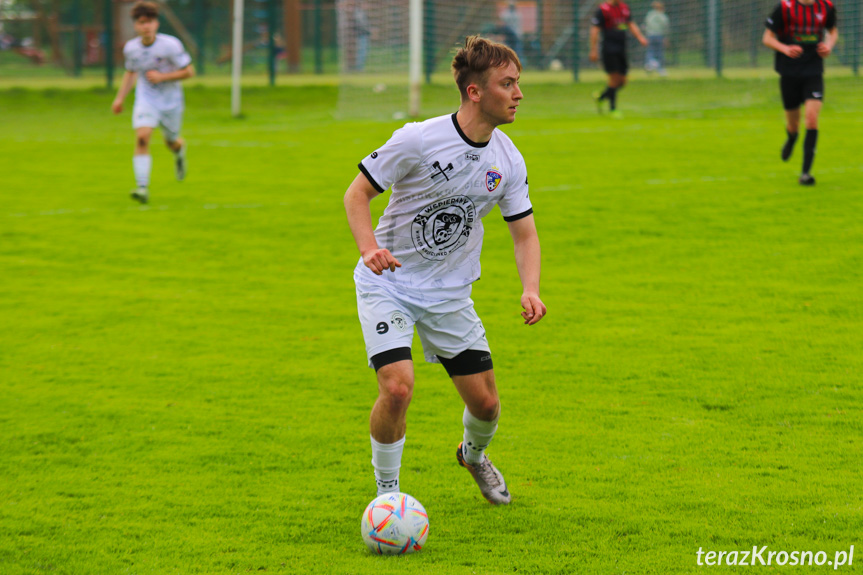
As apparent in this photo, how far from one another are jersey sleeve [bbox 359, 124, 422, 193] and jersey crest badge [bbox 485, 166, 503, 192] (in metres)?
0.32

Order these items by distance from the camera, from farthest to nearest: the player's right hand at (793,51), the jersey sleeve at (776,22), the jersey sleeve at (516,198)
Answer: the jersey sleeve at (776,22) → the player's right hand at (793,51) → the jersey sleeve at (516,198)

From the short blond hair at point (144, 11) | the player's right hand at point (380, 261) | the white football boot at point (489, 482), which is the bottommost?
the white football boot at point (489, 482)

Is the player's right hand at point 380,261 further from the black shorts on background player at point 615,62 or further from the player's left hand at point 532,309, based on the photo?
the black shorts on background player at point 615,62

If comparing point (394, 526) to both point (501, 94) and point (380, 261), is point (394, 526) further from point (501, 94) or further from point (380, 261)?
point (501, 94)

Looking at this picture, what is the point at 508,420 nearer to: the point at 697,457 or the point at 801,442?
the point at 697,457

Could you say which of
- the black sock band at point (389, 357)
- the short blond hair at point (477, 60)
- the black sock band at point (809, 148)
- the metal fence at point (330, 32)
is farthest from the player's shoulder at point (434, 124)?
the metal fence at point (330, 32)

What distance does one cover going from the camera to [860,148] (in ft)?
47.9

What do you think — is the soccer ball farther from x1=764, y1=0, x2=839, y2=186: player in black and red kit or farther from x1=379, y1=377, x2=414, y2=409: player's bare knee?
x1=764, y1=0, x2=839, y2=186: player in black and red kit

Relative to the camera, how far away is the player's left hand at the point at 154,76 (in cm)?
1212

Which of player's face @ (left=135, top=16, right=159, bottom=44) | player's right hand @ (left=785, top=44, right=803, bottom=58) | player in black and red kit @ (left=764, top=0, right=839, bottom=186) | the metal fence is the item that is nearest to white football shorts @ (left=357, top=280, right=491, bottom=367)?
player's right hand @ (left=785, top=44, right=803, bottom=58)

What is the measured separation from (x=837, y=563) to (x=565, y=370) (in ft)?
9.34

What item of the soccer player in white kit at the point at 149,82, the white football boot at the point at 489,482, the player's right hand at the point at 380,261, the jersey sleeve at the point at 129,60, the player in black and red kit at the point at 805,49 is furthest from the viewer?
the jersey sleeve at the point at 129,60

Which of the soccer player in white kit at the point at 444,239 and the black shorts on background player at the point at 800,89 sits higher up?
the black shorts on background player at the point at 800,89

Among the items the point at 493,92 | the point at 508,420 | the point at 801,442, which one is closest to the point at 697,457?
the point at 801,442
